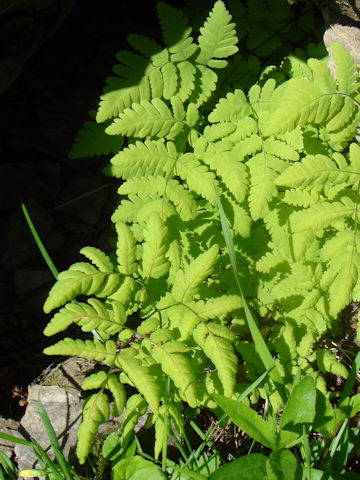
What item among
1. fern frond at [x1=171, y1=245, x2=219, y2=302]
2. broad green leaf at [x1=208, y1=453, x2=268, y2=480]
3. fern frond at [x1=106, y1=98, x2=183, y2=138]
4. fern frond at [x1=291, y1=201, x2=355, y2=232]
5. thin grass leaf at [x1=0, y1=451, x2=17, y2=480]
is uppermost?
fern frond at [x1=106, y1=98, x2=183, y2=138]

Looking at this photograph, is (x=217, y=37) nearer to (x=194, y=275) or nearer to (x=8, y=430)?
(x=194, y=275)

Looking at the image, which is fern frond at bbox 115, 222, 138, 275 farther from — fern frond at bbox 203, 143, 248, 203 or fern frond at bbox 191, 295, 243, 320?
fern frond at bbox 203, 143, 248, 203

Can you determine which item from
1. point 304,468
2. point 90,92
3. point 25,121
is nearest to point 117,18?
point 90,92

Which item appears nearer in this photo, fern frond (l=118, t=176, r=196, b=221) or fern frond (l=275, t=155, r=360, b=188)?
fern frond (l=275, t=155, r=360, b=188)

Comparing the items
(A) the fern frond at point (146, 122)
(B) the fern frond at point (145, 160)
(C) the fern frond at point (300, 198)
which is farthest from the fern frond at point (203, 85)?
(C) the fern frond at point (300, 198)

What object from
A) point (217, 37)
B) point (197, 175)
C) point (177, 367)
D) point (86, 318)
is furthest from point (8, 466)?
point (217, 37)

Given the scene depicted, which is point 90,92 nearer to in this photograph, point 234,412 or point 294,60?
point 294,60

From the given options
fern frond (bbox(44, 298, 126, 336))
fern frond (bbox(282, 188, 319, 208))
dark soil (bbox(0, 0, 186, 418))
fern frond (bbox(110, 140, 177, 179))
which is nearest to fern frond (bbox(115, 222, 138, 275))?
fern frond (bbox(44, 298, 126, 336))
